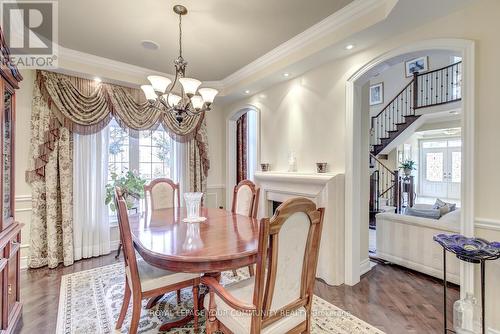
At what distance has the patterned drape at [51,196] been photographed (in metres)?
3.20

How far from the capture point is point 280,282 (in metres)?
1.31

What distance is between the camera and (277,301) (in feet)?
4.34

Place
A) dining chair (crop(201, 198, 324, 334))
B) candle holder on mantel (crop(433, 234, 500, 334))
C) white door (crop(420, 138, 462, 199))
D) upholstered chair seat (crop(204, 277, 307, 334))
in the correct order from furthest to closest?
white door (crop(420, 138, 462, 199)) < candle holder on mantel (crop(433, 234, 500, 334)) < upholstered chair seat (crop(204, 277, 307, 334)) < dining chair (crop(201, 198, 324, 334))

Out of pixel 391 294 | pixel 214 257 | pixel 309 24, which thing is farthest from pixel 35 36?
pixel 391 294

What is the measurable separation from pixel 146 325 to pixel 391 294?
2.39 m

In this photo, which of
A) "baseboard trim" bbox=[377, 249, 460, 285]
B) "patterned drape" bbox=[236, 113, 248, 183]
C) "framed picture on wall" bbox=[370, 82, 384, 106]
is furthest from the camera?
"framed picture on wall" bbox=[370, 82, 384, 106]

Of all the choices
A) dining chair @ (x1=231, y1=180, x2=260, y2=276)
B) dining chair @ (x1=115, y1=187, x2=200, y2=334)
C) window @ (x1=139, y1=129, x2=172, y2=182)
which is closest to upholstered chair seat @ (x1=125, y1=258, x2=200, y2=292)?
dining chair @ (x1=115, y1=187, x2=200, y2=334)

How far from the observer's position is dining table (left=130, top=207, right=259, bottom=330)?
5.02 feet

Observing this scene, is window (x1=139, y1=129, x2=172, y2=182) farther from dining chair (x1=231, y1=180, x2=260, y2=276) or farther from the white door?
the white door

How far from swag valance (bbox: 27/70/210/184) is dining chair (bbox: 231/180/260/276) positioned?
191cm

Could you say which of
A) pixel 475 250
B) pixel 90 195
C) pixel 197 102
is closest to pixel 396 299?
pixel 475 250

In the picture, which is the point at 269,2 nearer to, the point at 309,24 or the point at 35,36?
the point at 309,24

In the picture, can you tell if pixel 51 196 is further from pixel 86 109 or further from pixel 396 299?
pixel 396 299

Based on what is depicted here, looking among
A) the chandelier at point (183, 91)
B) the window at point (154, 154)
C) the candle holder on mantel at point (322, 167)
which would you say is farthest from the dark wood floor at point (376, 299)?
the chandelier at point (183, 91)
